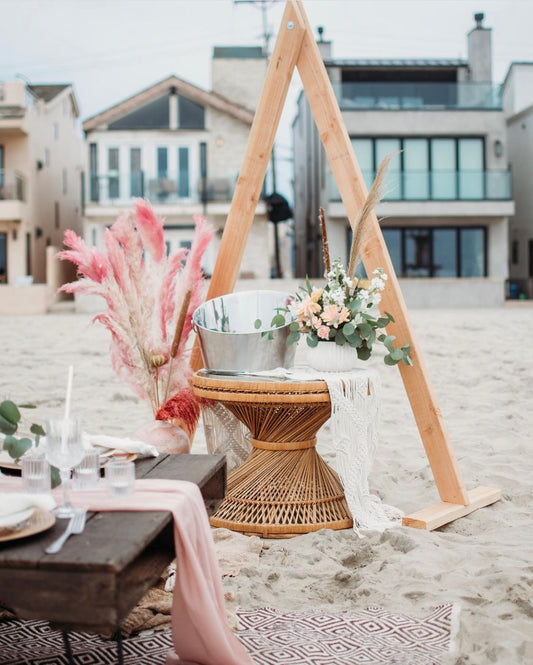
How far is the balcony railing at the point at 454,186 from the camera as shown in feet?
83.3

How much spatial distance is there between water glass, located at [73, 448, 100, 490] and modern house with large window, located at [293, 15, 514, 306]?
22.8 meters

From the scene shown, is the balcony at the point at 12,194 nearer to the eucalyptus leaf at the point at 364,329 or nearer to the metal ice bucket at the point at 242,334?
the metal ice bucket at the point at 242,334

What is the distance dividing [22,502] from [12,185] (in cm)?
2505

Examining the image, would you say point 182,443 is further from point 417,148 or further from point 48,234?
point 48,234

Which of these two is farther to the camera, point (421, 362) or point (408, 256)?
point (408, 256)

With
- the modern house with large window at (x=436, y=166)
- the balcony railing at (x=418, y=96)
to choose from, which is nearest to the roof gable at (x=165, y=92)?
the modern house with large window at (x=436, y=166)

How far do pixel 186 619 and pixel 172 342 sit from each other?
2.15 m

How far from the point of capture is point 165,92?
27.1 metres

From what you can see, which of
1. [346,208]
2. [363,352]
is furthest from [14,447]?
[346,208]

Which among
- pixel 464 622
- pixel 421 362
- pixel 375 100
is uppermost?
pixel 375 100

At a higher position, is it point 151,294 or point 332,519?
point 151,294

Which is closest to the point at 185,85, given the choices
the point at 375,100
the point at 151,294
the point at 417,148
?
the point at 375,100

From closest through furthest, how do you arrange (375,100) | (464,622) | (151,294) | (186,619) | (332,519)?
(186,619) → (464,622) → (332,519) → (151,294) → (375,100)

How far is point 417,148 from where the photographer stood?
2609 cm
